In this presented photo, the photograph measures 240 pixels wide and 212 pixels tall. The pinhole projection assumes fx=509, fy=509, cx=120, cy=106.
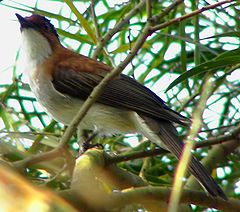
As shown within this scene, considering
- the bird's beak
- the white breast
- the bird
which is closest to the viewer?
the bird

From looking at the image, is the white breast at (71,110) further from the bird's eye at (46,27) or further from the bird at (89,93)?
the bird's eye at (46,27)

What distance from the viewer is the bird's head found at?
13.2ft

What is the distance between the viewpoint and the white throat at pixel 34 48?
401 centimetres

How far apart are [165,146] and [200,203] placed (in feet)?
3.40

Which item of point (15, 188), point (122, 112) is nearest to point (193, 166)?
point (122, 112)

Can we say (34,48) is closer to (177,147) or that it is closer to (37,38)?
(37,38)

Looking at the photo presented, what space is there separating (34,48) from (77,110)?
0.82 m

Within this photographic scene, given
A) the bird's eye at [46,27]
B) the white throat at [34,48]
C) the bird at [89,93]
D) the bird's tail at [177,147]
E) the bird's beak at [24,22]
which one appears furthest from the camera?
the bird's eye at [46,27]

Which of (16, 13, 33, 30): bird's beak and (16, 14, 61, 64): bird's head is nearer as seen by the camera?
(16, 13, 33, 30): bird's beak

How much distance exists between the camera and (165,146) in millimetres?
2961

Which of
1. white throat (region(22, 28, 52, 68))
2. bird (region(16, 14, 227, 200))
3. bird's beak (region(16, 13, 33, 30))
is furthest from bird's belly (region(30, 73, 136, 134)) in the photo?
bird's beak (region(16, 13, 33, 30))

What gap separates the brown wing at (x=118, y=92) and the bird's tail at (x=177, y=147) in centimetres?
7

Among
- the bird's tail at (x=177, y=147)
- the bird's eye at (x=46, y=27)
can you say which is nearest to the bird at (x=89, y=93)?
the bird's tail at (x=177, y=147)

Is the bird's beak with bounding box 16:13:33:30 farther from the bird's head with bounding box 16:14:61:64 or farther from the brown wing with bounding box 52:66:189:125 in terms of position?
the brown wing with bounding box 52:66:189:125
